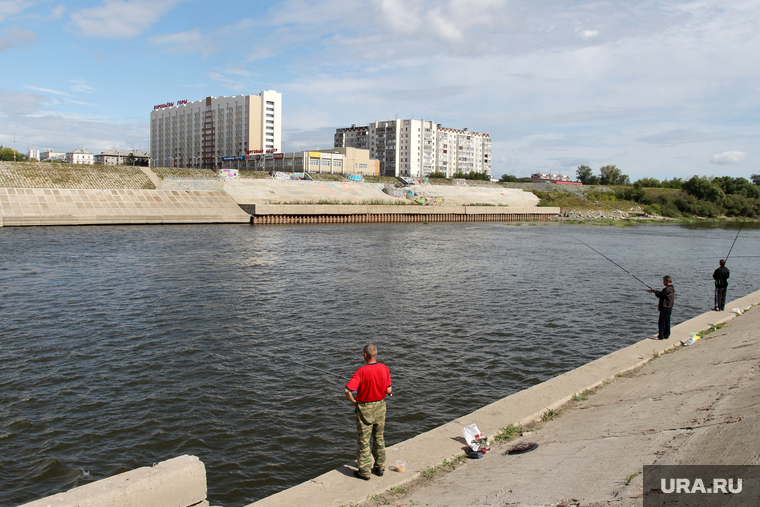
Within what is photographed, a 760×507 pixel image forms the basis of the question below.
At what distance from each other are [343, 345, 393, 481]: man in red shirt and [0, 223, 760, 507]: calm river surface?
1.27 metres

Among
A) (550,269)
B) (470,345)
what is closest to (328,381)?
(470,345)

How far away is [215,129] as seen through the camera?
14800cm

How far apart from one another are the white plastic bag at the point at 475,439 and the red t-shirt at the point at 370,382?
4.94 ft

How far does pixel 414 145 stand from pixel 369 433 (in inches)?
6052

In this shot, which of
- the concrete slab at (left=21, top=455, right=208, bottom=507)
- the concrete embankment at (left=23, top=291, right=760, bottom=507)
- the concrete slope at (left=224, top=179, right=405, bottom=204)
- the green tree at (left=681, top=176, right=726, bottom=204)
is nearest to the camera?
the concrete slab at (left=21, top=455, right=208, bottom=507)

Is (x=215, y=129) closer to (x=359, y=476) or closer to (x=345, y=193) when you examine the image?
(x=345, y=193)

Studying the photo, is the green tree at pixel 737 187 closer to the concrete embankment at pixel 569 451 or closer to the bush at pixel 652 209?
the bush at pixel 652 209

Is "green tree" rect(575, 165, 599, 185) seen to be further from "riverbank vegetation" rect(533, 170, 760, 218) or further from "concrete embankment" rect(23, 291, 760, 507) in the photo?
"concrete embankment" rect(23, 291, 760, 507)

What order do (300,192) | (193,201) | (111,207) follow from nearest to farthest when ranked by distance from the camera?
(111,207)
(193,201)
(300,192)

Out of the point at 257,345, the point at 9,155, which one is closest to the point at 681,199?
the point at 257,345

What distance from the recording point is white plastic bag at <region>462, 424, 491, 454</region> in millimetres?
7156

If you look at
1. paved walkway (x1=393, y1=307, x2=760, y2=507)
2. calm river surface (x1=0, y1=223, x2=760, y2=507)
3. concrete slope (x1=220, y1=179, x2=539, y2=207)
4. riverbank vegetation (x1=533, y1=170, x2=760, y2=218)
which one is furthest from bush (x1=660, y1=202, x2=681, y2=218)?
paved walkway (x1=393, y1=307, x2=760, y2=507)

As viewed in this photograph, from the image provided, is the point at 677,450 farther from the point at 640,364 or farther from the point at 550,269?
the point at 550,269

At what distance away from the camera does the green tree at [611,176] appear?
170 m
